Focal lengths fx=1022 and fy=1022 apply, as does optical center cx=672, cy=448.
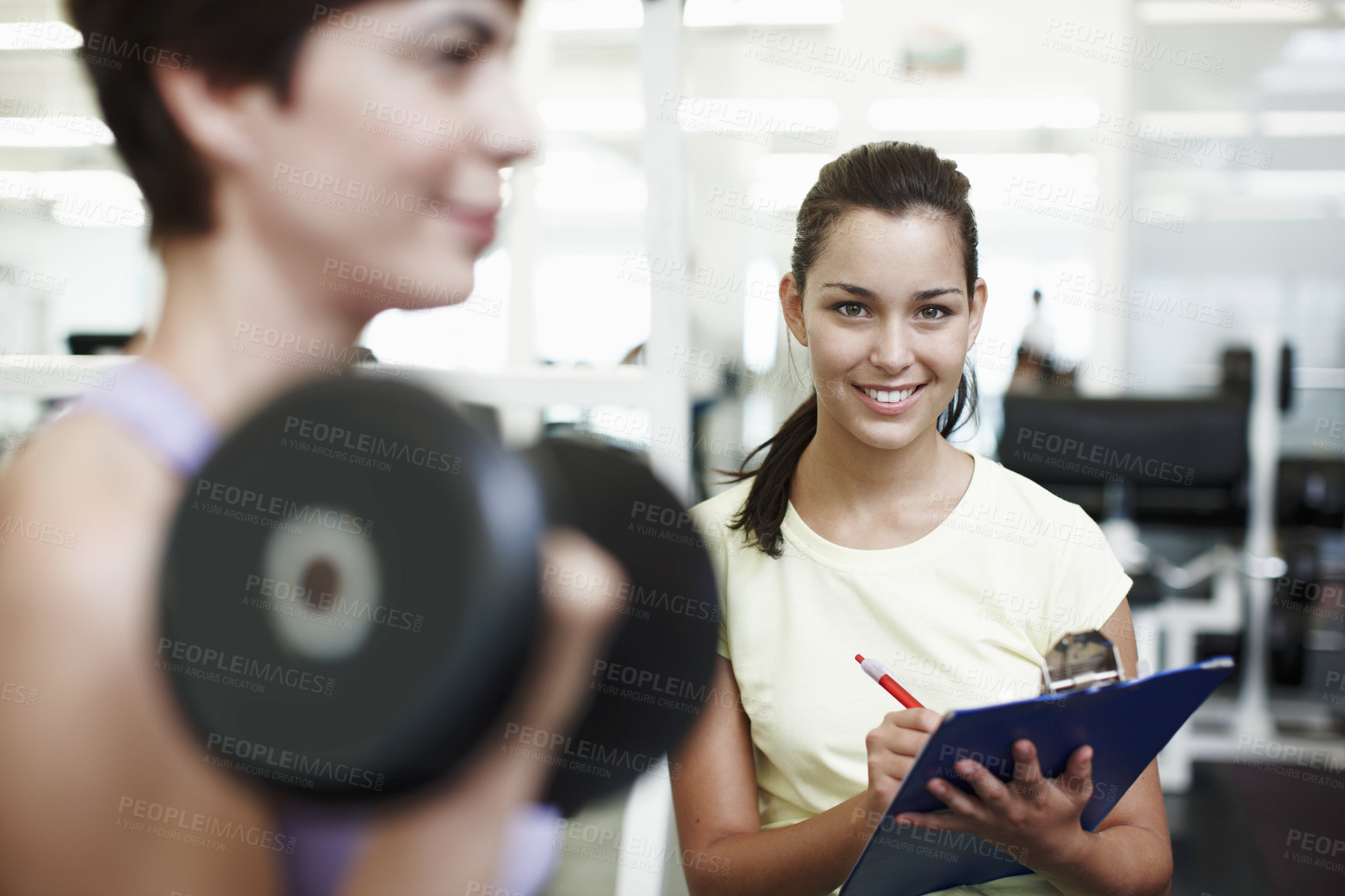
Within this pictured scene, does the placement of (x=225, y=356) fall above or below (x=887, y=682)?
above

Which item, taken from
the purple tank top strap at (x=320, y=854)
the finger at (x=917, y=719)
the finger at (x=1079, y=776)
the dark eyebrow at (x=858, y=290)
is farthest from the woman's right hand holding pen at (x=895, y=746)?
the purple tank top strap at (x=320, y=854)

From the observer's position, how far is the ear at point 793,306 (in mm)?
1043

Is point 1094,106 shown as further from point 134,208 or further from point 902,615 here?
point 134,208

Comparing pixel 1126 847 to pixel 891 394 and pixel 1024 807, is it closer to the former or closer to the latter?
pixel 1024 807

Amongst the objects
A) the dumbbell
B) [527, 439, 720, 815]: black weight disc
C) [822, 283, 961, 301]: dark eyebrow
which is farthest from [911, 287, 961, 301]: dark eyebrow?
the dumbbell

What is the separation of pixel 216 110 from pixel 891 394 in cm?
74

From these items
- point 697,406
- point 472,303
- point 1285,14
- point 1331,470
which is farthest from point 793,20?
point 472,303

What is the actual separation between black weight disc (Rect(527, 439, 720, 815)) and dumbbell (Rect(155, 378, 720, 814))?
Answer: 75 millimetres

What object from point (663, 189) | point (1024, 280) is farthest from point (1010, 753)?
point (1024, 280)

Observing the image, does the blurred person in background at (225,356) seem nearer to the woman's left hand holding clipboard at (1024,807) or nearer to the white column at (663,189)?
the white column at (663,189)

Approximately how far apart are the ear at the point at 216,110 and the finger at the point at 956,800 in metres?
0.60

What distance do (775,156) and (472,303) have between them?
5842 mm

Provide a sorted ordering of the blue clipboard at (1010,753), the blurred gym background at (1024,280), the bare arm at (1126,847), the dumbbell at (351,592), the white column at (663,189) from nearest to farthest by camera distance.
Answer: the dumbbell at (351,592) → the blurred gym background at (1024,280) → the white column at (663,189) → the blue clipboard at (1010,753) → the bare arm at (1126,847)

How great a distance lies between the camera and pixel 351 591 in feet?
0.77
